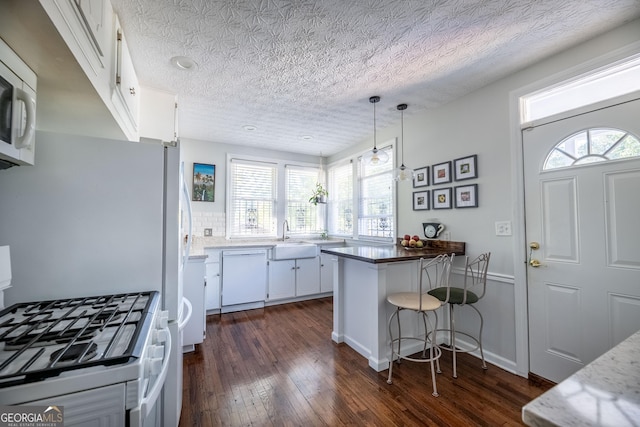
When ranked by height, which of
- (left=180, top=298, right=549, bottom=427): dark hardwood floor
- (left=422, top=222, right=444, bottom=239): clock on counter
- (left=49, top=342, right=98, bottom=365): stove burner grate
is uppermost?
(left=422, top=222, right=444, bottom=239): clock on counter

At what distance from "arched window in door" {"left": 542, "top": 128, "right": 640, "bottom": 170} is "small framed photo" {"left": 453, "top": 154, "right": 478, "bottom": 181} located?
1.76 ft

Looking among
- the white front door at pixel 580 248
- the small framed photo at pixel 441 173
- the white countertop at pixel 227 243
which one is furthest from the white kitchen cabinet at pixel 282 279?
the white front door at pixel 580 248

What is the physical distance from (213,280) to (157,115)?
2093 millimetres

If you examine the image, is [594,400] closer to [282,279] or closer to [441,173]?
[441,173]

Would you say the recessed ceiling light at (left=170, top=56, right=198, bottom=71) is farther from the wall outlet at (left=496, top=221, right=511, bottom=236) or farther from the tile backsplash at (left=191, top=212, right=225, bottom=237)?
the wall outlet at (left=496, top=221, right=511, bottom=236)

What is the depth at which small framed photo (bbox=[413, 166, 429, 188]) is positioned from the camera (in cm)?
291

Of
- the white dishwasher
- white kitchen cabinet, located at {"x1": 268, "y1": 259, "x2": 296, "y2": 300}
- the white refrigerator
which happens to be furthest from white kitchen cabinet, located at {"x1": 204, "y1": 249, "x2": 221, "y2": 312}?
the white refrigerator

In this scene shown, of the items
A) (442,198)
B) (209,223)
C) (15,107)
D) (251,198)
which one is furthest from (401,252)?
(209,223)

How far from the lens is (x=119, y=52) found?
155 cm

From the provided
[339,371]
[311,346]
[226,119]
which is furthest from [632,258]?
[226,119]

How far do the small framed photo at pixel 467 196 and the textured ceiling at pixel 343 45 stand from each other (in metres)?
0.95

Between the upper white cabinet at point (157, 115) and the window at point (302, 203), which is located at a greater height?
the upper white cabinet at point (157, 115)

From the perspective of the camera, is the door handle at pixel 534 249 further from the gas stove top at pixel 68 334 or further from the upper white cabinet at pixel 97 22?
the upper white cabinet at pixel 97 22

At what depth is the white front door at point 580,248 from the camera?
1630mm
